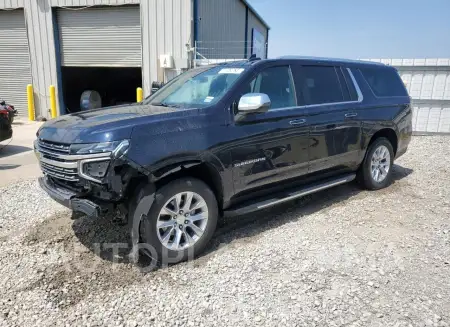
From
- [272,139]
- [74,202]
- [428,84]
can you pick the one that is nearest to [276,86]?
[272,139]

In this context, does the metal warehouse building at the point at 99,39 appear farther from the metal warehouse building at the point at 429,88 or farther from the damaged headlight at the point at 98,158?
the damaged headlight at the point at 98,158

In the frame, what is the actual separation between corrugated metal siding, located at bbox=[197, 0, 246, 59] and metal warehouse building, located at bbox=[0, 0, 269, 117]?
0.03 m

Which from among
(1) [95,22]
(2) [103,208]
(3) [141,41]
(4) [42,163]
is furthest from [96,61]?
(2) [103,208]

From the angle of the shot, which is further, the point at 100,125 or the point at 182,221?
the point at 182,221

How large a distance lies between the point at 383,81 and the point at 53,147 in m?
4.75

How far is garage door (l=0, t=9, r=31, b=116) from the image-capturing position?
518 inches

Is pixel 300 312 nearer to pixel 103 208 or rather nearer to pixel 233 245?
pixel 233 245

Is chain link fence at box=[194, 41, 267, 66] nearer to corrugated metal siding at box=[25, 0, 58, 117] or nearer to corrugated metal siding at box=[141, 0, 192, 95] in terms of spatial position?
corrugated metal siding at box=[141, 0, 192, 95]

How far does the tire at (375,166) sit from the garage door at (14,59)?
42.6 ft

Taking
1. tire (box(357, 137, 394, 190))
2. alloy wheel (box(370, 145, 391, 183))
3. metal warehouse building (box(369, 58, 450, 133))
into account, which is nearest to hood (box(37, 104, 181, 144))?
tire (box(357, 137, 394, 190))

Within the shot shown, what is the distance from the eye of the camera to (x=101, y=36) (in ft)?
41.0

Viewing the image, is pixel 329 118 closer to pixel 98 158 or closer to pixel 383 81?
pixel 383 81

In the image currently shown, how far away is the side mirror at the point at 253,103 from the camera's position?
3447mm

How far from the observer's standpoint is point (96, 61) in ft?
42.3
